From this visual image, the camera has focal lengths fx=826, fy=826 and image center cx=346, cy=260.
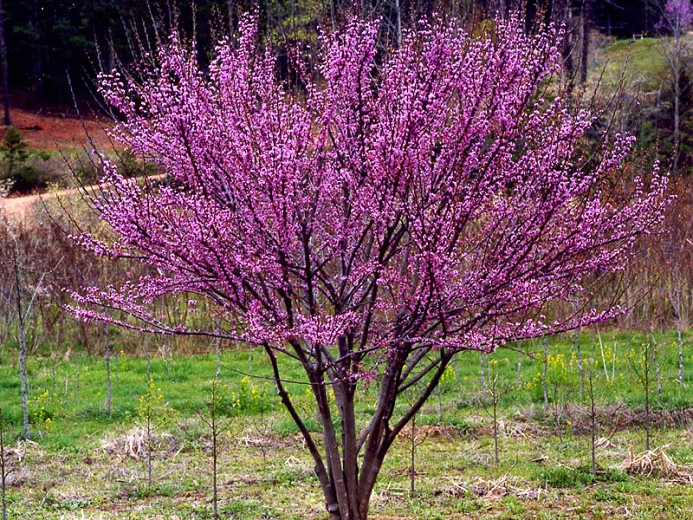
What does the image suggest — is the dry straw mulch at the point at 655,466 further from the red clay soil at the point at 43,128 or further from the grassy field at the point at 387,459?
the red clay soil at the point at 43,128

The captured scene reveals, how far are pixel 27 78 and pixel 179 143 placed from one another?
50.3m

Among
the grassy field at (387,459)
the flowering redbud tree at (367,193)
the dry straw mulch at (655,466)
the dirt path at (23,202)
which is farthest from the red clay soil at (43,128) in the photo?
the flowering redbud tree at (367,193)

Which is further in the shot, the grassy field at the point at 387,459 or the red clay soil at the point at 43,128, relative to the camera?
the red clay soil at the point at 43,128

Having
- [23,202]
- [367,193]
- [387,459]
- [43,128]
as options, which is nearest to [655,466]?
[387,459]

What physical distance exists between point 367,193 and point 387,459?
4.68 m

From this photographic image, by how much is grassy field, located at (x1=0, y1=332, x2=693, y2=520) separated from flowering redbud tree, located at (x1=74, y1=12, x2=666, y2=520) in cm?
244

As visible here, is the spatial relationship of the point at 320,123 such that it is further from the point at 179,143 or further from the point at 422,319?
the point at 422,319

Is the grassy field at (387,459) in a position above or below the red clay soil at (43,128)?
below

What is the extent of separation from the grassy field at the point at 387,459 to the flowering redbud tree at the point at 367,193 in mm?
2437

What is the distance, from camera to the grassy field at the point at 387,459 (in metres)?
7.11

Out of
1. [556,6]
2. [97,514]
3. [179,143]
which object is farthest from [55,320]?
[556,6]

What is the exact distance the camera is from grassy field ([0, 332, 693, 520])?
7.11 m

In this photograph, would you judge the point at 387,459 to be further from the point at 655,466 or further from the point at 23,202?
the point at 23,202

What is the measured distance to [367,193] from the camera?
4793mm
